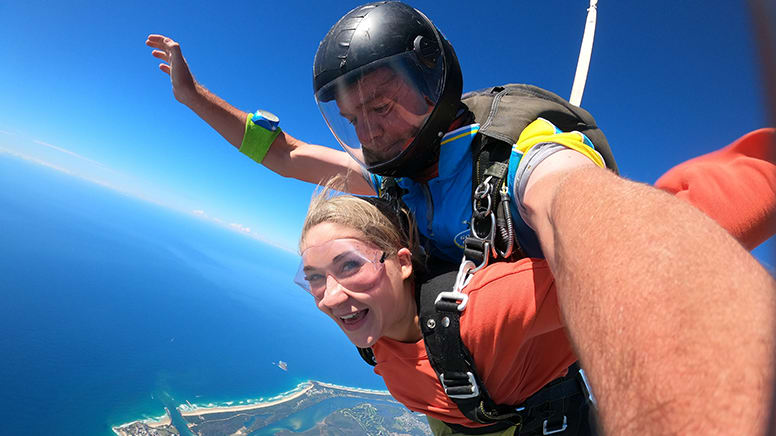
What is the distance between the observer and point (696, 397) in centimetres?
24

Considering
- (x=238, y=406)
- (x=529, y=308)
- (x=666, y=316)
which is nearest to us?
(x=666, y=316)

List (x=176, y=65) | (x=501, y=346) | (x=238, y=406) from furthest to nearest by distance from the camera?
(x=238, y=406) → (x=176, y=65) → (x=501, y=346)

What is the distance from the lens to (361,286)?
1.33 m

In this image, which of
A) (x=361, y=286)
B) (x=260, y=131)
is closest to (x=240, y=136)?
(x=260, y=131)

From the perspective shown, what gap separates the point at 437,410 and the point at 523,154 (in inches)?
41.6

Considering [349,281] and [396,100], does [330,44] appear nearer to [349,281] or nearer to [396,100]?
[396,100]

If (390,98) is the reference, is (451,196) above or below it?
below

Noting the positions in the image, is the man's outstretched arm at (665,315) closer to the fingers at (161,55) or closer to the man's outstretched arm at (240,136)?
the man's outstretched arm at (240,136)

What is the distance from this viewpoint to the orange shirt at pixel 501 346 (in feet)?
3.32

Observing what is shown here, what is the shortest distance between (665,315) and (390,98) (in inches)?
49.3

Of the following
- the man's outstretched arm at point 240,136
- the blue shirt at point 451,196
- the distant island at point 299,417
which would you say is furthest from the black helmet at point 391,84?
the distant island at point 299,417

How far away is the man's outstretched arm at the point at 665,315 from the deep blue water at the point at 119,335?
1365 inches

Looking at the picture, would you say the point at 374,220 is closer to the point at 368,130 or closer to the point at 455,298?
the point at 368,130

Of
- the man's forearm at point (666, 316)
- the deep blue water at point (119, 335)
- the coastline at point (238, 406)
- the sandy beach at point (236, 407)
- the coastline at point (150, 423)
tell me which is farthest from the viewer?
the sandy beach at point (236, 407)
